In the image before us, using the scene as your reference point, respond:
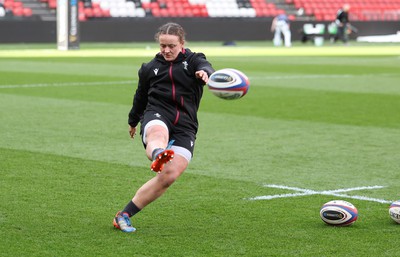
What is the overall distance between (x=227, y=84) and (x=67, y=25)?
114 ft

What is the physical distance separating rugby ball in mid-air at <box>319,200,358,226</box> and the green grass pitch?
89 mm

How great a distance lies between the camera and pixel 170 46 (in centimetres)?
774

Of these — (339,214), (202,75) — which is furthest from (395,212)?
(202,75)

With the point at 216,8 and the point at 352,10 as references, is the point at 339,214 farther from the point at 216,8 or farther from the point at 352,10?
the point at 352,10

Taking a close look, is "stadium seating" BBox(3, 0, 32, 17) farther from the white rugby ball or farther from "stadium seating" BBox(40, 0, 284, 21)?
the white rugby ball

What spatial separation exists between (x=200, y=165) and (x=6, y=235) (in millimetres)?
4264

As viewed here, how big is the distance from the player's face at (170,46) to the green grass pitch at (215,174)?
1420 mm

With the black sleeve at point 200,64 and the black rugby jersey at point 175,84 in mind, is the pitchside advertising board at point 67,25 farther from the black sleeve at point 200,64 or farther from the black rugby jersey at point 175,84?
the black sleeve at point 200,64

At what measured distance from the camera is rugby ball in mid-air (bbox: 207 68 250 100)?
24.3 feet

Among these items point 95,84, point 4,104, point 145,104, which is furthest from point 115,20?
point 145,104

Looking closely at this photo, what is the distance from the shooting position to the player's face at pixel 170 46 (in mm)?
7691

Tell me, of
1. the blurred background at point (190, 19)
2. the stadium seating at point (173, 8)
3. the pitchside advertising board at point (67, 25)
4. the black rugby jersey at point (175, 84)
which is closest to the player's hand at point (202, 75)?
the black rugby jersey at point (175, 84)

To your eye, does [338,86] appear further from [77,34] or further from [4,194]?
[77,34]

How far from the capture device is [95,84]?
2266cm
